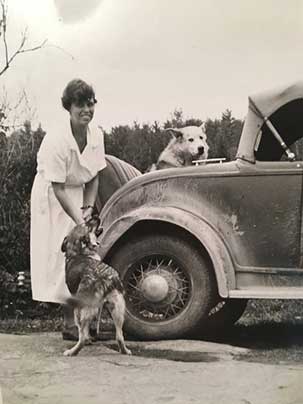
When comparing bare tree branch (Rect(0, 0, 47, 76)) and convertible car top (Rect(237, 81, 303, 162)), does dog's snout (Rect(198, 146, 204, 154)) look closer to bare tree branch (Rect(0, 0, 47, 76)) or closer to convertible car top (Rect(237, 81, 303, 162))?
convertible car top (Rect(237, 81, 303, 162))

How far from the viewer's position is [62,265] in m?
3.09

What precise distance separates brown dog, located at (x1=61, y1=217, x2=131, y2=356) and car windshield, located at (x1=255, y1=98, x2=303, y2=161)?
1.50 ft

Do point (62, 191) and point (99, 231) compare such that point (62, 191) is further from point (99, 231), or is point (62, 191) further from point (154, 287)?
point (154, 287)

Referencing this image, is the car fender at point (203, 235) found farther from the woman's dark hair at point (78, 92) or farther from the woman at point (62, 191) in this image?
the woman's dark hair at point (78, 92)

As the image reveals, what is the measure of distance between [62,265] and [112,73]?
47cm

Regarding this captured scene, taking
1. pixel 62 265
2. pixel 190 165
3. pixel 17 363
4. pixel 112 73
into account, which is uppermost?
pixel 112 73

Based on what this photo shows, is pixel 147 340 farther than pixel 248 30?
Yes

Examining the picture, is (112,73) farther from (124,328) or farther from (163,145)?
(124,328)

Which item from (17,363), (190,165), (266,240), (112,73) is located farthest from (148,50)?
(17,363)

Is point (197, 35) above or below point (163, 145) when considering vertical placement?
above

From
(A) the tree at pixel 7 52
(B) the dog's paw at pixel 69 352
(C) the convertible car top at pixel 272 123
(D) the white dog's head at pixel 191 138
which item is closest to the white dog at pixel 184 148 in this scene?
(D) the white dog's head at pixel 191 138

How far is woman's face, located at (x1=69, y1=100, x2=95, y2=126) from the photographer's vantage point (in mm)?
3027

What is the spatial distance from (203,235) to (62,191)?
35 centimetres

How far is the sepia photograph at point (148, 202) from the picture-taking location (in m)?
2.95
